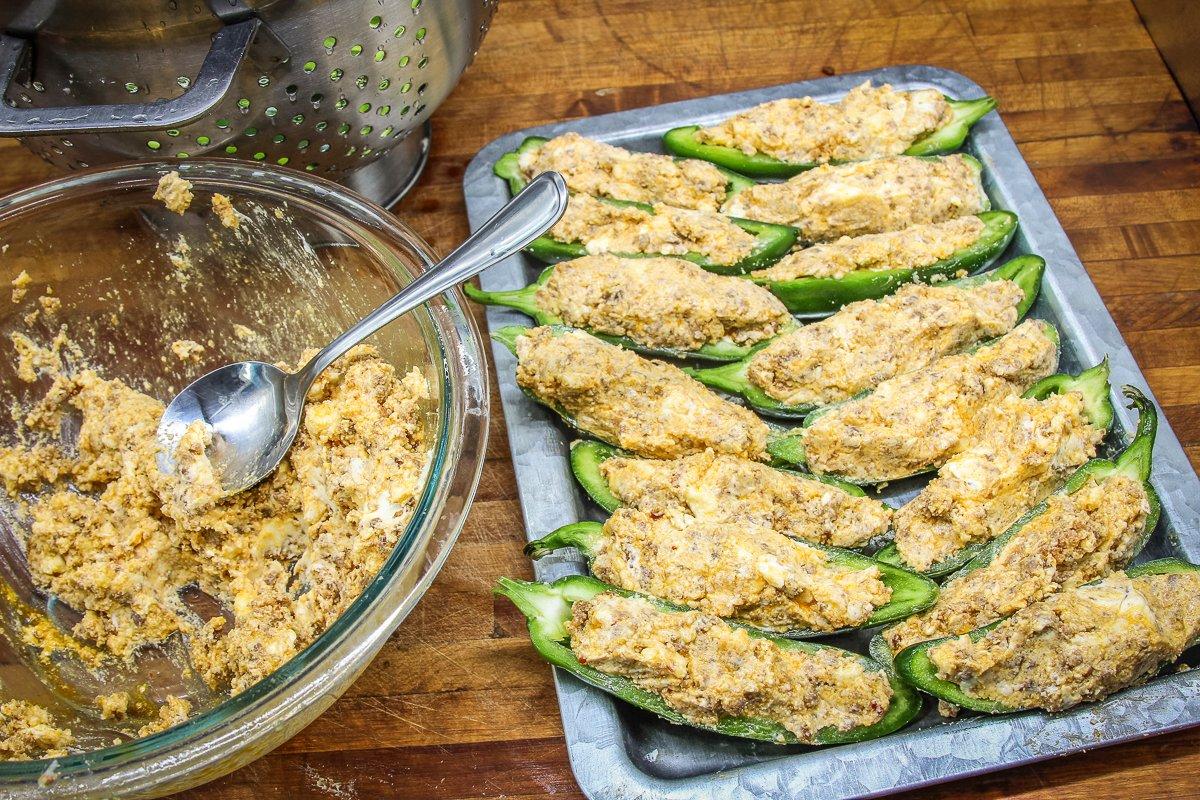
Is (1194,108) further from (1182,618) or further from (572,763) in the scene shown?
(572,763)

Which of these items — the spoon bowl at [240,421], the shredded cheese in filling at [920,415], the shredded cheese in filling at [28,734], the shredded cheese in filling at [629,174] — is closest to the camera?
the shredded cheese in filling at [28,734]

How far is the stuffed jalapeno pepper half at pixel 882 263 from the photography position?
9.02ft

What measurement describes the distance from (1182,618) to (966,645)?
44 centimetres

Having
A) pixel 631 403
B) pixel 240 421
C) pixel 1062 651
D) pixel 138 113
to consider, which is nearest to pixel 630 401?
pixel 631 403

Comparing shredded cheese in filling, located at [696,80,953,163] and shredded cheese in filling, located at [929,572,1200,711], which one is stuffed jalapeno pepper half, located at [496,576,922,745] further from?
shredded cheese in filling, located at [696,80,953,163]

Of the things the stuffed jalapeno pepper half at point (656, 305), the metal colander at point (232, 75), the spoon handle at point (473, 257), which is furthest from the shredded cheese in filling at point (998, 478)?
the metal colander at point (232, 75)

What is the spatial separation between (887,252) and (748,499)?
0.84 m

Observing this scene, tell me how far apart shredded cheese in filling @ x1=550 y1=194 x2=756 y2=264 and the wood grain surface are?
17.3 inches

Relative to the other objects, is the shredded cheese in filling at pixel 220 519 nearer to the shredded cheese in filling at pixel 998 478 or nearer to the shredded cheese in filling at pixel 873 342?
the shredded cheese in filling at pixel 873 342

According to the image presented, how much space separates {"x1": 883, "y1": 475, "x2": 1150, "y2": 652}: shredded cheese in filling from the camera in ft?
7.22

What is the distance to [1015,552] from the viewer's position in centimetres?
226

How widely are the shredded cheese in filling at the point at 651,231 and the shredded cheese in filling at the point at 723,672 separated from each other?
1.07 m

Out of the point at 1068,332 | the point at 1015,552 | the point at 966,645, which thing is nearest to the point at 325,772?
the point at 966,645

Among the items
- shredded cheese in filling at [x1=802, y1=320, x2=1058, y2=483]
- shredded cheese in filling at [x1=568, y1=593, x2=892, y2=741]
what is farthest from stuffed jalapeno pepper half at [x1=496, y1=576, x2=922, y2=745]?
shredded cheese in filling at [x1=802, y1=320, x2=1058, y2=483]
